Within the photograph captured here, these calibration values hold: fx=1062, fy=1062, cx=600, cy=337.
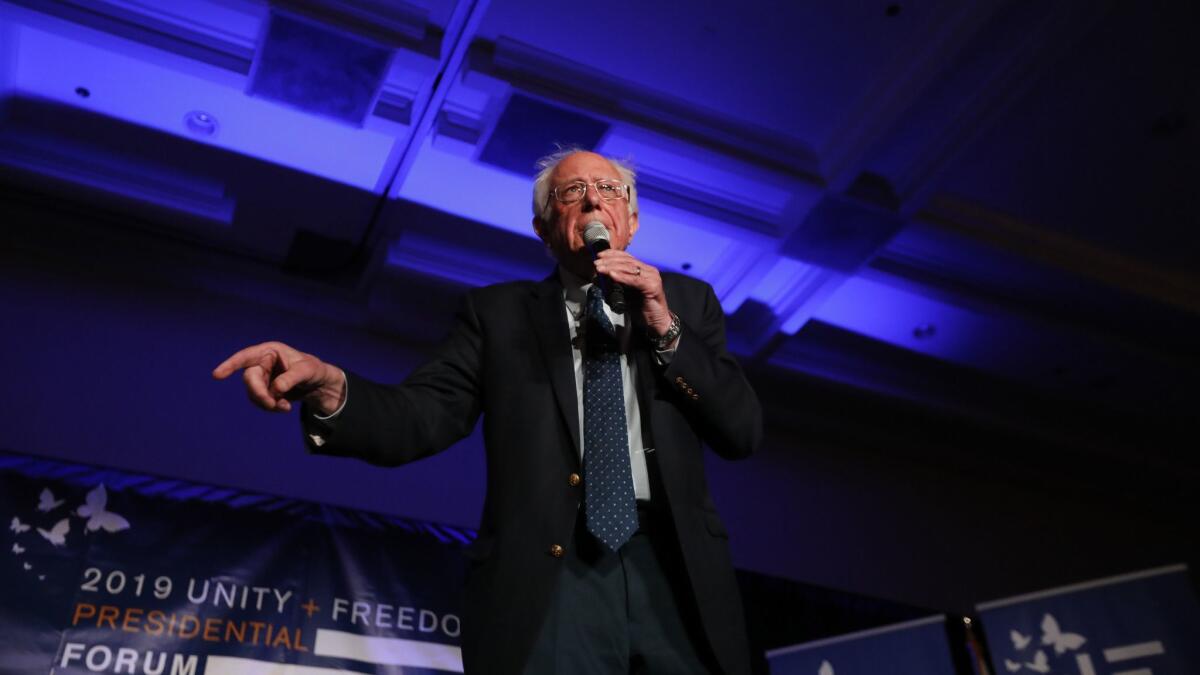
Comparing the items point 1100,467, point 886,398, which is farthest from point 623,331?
point 1100,467

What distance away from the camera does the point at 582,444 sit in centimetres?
143

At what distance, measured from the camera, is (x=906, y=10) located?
386 centimetres

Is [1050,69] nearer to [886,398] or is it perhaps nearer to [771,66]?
[771,66]

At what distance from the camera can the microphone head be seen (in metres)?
1.54

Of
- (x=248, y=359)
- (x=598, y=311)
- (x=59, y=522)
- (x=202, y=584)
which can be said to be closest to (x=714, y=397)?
(x=598, y=311)

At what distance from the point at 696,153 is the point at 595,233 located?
2.91m

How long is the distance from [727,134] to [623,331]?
9.77 ft

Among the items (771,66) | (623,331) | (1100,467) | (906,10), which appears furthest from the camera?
(1100,467)

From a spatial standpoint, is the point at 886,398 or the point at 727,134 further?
the point at 886,398

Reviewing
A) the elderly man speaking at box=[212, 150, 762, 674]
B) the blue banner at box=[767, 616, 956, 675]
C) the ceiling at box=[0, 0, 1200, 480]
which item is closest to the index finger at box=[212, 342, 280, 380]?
the elderly man speaking at box=[212, 150, 762, 674]

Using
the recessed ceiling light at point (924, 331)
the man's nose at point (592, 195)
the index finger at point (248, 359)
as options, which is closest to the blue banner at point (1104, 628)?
the recessed ceiling light at point (924, 331)

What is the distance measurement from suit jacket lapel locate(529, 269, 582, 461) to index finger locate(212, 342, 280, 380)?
395 millimetres

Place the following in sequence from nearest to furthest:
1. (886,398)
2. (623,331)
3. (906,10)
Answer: (623,331), (906,10), (886,398)

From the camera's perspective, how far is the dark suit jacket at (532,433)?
1.28 meters
